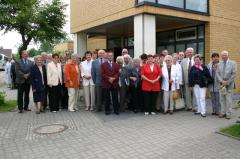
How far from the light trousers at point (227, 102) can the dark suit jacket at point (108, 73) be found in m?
3.34

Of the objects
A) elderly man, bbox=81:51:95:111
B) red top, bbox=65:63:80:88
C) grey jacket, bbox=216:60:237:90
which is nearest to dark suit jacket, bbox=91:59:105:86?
elderly man, bbox=81:51:95:111

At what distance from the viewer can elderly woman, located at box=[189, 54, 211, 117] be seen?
9484 mm

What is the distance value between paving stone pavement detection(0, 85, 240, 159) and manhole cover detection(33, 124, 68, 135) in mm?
189

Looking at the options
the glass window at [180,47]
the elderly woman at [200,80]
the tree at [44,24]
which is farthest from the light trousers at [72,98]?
the tree at [44,24]

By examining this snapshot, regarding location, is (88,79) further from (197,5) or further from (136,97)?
(197,5)

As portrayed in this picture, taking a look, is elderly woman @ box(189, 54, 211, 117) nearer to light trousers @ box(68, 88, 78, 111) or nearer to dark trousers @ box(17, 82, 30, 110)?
light trousers @ box(68, 88, 78, 111)

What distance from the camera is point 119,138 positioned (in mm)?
6977

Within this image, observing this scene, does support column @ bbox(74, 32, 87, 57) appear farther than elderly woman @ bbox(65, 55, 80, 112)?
Yes

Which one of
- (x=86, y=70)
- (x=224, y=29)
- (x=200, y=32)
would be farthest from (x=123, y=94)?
(x=224, y=29)

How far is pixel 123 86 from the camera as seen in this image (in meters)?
9.96

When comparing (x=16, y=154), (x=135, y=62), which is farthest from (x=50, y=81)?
(x=16, y=154)

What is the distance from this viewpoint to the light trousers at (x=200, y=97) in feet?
31.1

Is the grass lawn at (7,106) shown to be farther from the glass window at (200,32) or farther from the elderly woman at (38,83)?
the glass window at (200,32)

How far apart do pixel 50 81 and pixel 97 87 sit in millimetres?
1617
